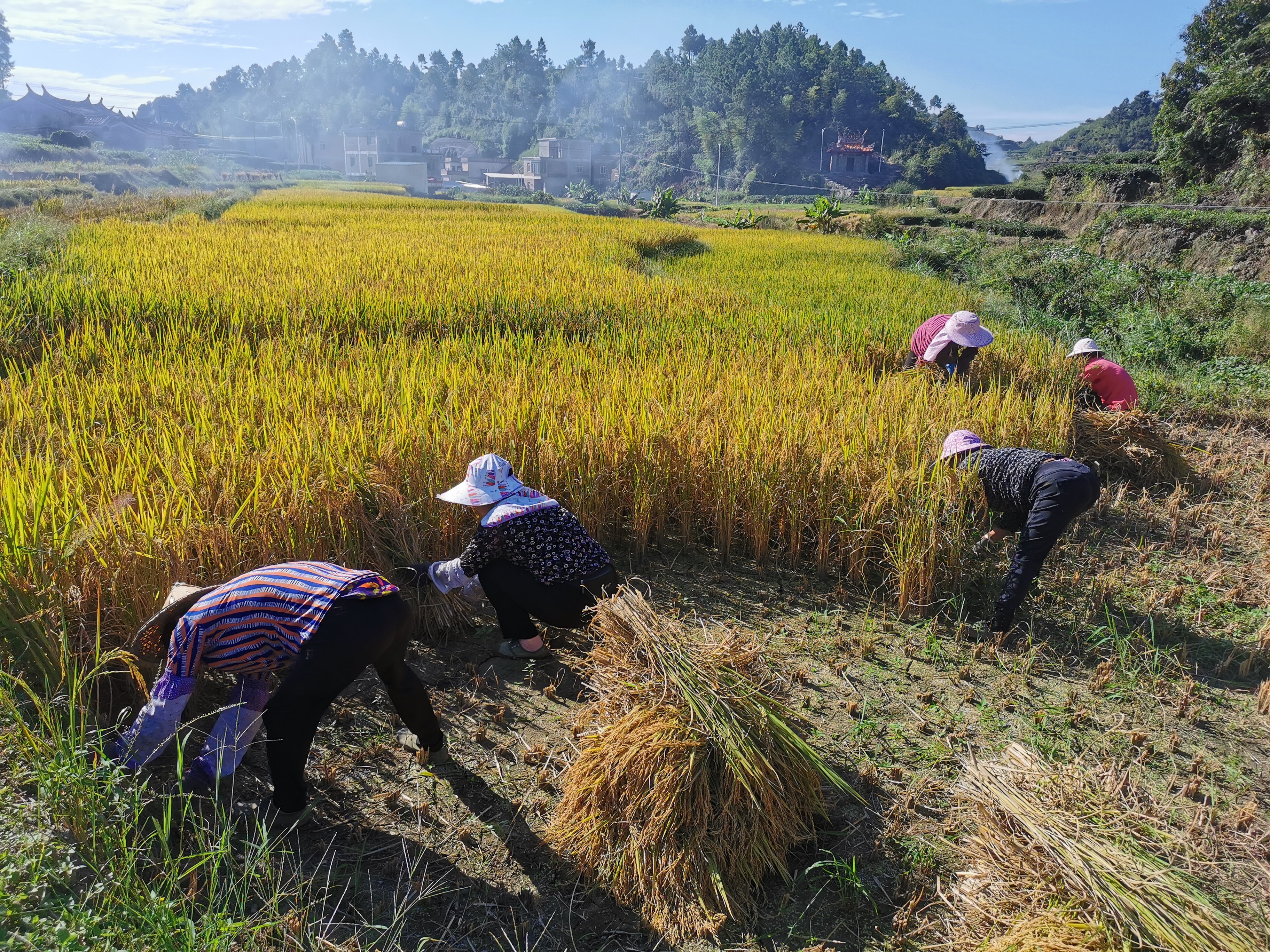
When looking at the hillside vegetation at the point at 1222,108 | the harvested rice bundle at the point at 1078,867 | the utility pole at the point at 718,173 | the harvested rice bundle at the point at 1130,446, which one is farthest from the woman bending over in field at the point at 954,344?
the utility pole at the point at 718,173

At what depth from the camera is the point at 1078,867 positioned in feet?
5.41

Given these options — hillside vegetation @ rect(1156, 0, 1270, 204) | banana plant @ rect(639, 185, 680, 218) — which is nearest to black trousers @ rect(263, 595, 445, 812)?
hillside vegetation @ rect(1156, 0, 1270, 204)

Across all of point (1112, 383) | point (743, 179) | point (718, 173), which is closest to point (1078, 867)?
point (1112, 383)

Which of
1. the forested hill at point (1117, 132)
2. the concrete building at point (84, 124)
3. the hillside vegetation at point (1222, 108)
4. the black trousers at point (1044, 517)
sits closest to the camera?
the black trousers at point (1044, 517)

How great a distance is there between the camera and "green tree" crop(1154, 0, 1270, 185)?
52.0 feet

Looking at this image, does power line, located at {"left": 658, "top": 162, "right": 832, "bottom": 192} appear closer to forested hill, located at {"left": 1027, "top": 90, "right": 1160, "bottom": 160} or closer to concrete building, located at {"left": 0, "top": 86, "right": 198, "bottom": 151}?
forested hill, located at {"left": 1027, "top": 90, "right": 1160, "bottom": 160}

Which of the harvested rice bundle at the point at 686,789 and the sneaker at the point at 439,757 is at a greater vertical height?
the harvested rice bundle at the point at 686,789

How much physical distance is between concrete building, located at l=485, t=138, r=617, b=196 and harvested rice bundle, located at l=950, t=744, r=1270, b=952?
198 feet

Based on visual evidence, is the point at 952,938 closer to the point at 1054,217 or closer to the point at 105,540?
the point at 105,540

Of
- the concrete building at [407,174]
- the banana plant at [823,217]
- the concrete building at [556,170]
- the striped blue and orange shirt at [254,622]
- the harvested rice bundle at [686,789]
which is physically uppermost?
the concrete building at [556,170]

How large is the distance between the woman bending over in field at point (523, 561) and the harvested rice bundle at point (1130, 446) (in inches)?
140

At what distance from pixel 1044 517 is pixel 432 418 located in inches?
111

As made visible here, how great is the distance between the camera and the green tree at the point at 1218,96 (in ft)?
52.0

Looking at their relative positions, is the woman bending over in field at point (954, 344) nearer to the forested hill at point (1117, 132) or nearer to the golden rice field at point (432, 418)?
the golden rice field at point (432, 418)
